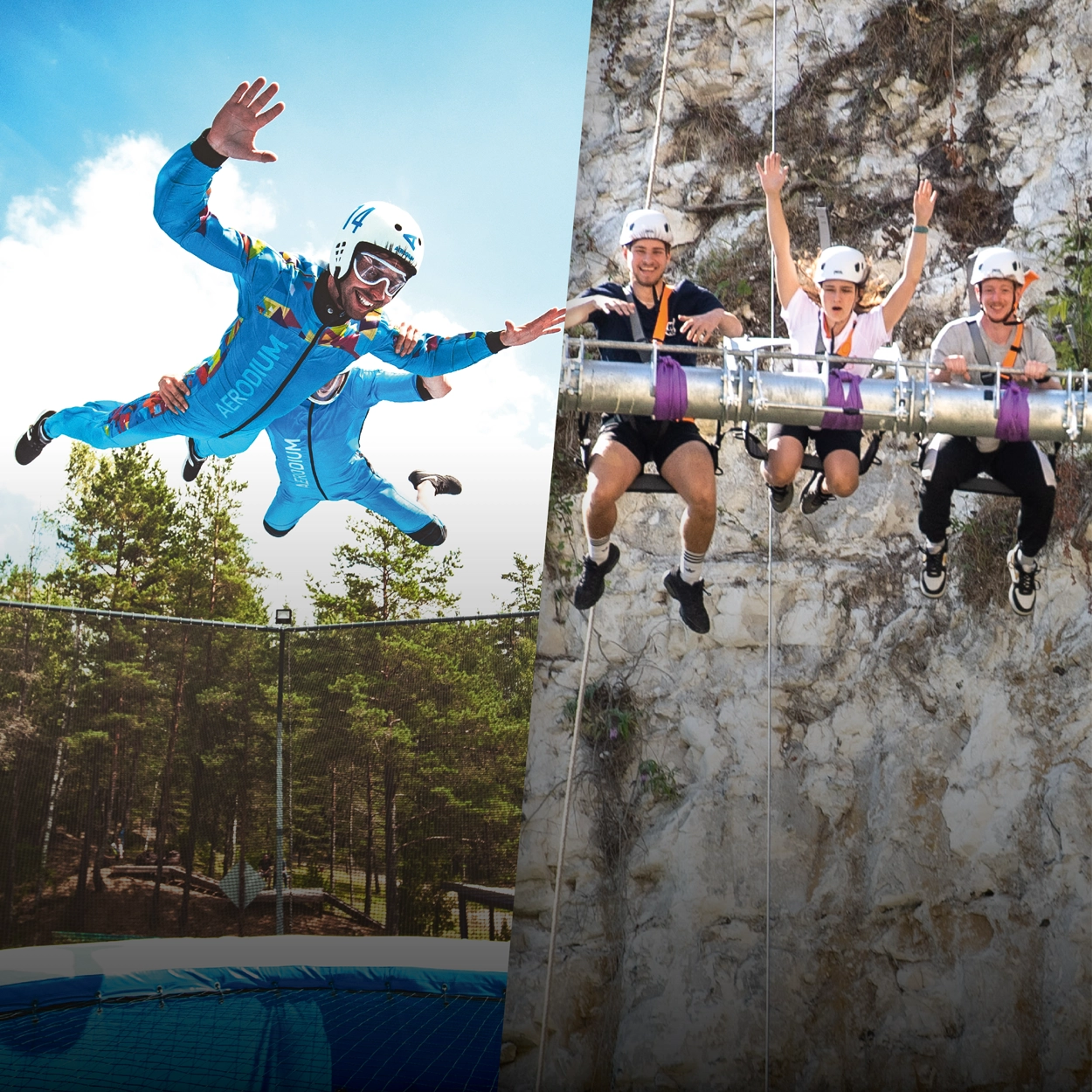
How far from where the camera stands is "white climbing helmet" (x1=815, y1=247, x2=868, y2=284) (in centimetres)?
329

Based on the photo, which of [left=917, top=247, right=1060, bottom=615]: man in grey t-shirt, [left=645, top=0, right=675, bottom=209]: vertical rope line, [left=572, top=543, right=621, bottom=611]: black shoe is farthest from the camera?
[left=645, top=0, right=675, bottom=209]: vertical rope line

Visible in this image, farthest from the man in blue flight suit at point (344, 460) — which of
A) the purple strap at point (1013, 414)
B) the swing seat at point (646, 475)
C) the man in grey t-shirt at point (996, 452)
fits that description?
the purple strap at point (1013, 414)

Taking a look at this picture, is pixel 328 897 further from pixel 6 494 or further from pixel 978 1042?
pixel 978 1042

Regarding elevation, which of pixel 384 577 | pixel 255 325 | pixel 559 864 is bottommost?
pixel 559 864

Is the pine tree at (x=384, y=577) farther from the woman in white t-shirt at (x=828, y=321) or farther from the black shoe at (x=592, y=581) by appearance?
the woman in white t-shirt at (x=828, y=321)

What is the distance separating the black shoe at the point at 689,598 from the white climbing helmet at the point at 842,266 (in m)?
1.09

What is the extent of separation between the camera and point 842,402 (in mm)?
3064

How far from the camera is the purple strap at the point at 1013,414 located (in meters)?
3.08

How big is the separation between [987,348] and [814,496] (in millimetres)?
713

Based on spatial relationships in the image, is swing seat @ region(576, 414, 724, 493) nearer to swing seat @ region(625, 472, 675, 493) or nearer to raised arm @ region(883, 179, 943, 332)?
swing seat @ region(625, 472, 675, 493)

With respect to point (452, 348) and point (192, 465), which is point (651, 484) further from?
point (192, 465)

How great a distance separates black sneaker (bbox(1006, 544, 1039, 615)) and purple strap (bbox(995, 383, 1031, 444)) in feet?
1.41

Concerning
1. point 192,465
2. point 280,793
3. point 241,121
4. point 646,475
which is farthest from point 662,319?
point 280,793

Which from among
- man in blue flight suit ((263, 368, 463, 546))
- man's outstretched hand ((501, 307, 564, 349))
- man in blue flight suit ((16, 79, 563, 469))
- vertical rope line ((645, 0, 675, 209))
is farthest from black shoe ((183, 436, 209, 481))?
vertical rope line ((645, 0, 675, 209))
